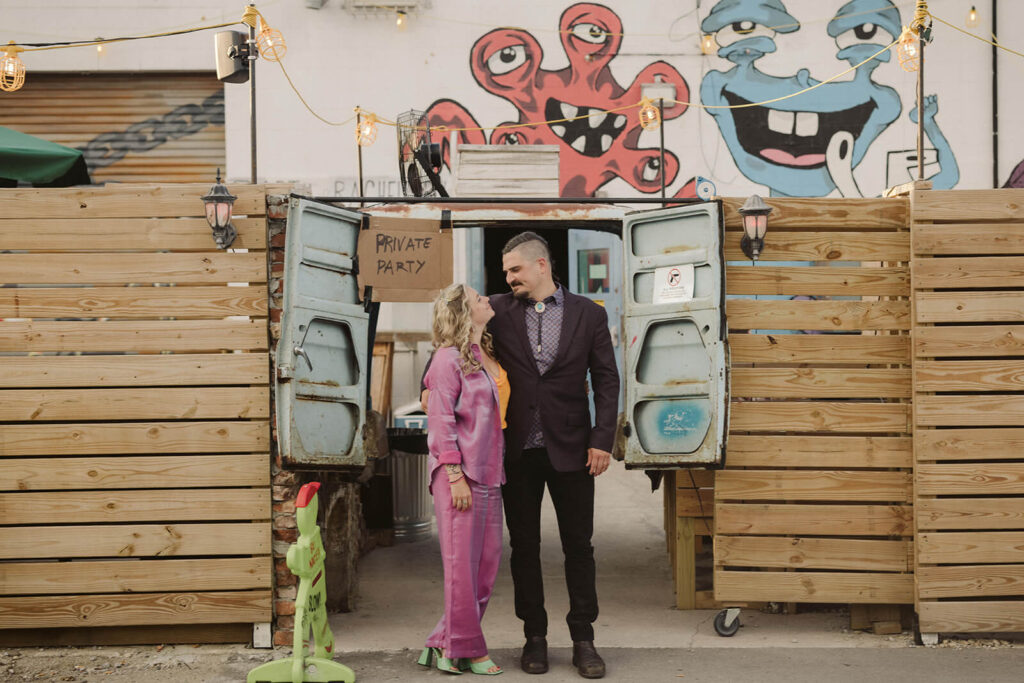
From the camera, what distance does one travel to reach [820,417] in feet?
18.5

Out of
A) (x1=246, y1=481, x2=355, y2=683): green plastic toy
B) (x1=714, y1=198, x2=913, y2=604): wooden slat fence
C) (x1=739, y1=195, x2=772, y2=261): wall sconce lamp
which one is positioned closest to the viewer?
(x1=246, y1=481, x2=355, y2=683): green plastic toy

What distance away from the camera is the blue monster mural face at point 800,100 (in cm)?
1188

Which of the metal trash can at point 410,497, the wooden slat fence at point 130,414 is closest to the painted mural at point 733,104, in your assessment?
the metal trash can at point 410,497

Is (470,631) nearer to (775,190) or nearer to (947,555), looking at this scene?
(947,555)

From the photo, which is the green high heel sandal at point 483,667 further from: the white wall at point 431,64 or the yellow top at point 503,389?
the white wall at point 431,64

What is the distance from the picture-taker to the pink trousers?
15.7ft

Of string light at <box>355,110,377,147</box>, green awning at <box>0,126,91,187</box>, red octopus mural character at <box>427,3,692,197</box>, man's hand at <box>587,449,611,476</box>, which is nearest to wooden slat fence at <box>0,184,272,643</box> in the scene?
green awning at <box>0,126,91,187</box>

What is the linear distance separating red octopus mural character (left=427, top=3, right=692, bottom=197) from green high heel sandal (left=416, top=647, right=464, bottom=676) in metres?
7.72

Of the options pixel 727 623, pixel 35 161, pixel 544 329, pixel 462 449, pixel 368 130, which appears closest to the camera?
pixel 462 449

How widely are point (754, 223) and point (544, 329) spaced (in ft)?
4.46

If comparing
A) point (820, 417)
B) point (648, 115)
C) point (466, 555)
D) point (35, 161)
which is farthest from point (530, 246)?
point (648, 115)

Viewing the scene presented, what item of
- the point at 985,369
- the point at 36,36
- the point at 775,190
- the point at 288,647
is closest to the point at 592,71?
the point at 775,190

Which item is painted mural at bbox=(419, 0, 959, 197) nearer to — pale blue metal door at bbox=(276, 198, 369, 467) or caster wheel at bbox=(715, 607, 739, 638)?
pale blue metal door at bbox=(276, 198, 369, 467)

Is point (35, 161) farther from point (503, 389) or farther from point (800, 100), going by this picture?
point (800, 100)
